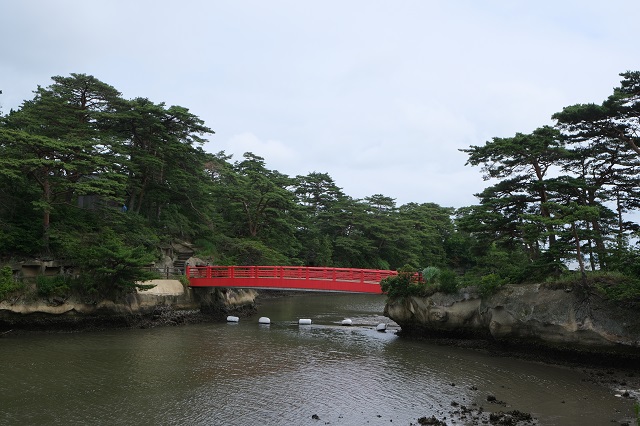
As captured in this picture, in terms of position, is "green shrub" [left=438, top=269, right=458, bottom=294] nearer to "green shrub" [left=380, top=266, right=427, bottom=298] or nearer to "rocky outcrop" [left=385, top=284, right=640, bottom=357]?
"rocky outcrop" [left=385, top=284, right=640, bottom=357]

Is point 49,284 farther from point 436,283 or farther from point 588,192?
point 588,192

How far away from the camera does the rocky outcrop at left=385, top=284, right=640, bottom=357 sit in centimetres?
1698

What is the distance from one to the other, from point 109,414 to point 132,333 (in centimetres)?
1253

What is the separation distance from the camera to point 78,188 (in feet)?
79.2

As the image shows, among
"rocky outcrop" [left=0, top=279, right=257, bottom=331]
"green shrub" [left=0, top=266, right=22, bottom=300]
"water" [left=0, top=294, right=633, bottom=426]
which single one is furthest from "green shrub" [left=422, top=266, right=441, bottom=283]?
"green shrub" [left=0, top=266, right=22, bottom=300]

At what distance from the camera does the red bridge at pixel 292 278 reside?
26016 millimetres

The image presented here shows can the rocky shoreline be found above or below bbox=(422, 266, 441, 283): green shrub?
below

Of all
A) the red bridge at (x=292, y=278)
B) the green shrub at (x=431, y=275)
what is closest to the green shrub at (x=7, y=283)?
the red bridge at (x=292, y=278)

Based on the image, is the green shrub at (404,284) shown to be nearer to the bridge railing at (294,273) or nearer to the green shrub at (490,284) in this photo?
the bridge railing at (294,273)

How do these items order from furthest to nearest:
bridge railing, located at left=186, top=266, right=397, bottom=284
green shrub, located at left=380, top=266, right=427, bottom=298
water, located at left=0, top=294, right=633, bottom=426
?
bridge railing, located at left=186, top=266, right=397, bottom=284
green shrub, located at left=380, top=266, right=427, bottom=298
water, located at left=0, top=294, right=633, bottom=426

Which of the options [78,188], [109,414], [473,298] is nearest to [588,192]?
[473,298]

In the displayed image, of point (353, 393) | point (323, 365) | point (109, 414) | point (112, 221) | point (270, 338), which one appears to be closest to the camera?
point (109, 414)

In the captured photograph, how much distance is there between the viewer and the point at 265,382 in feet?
51.5

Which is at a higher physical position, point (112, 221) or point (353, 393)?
point (112, 221)
